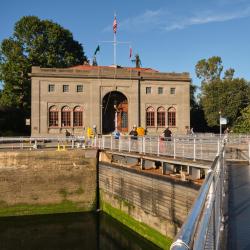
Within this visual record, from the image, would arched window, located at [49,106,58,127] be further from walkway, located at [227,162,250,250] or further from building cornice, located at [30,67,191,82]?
walkway, located at [227,162,250,250]

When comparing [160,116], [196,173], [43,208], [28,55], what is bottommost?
[43,208]

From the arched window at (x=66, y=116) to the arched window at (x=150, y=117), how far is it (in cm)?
923

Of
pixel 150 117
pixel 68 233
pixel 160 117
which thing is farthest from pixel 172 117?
pixel 68 233

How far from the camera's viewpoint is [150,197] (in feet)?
59.4

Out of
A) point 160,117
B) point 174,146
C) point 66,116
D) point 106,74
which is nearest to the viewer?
point 174,146

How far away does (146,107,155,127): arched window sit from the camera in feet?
150

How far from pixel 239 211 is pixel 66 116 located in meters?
37.4

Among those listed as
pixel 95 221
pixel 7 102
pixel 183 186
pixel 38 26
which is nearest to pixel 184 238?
pixel 183 186

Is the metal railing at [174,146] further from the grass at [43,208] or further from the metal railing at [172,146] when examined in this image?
the grass at [43,208]

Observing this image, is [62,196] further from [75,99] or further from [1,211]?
[75,99]

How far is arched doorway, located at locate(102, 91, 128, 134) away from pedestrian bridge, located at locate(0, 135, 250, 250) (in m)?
19.2

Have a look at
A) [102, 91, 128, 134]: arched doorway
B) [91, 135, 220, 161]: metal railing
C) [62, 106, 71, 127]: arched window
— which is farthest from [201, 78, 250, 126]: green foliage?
[91, 135, 220, 161]: metal railing

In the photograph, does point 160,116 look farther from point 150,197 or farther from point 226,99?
point 150,197

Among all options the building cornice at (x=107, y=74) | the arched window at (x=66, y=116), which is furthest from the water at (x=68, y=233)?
the building cornice at (x=107, y=74)
